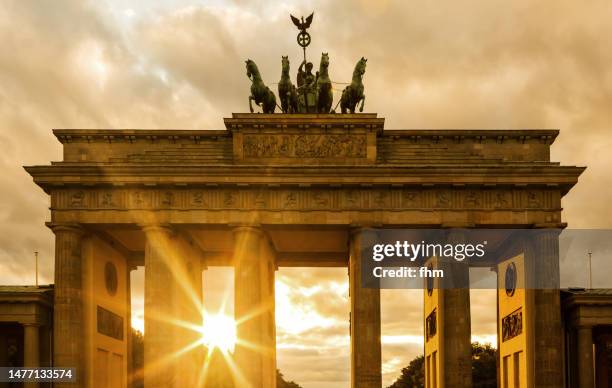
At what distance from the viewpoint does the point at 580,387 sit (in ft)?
140

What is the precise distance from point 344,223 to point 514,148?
468 inches

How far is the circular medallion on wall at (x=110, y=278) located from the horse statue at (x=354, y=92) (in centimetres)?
1833

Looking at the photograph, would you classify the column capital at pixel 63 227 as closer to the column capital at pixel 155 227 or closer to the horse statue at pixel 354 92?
the column capital at pixel 155 227

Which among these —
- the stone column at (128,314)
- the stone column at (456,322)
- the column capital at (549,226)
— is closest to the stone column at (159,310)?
the stone column at (128,314)

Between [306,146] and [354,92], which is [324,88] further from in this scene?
[306,146]

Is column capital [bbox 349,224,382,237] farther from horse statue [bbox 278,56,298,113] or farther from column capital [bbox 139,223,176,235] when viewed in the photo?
column capital [bbox 139,223,176,235]

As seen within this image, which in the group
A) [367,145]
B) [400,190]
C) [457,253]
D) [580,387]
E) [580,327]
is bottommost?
[580,387]

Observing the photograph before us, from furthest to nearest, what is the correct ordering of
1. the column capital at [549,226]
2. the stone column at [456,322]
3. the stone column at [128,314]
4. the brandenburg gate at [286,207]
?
the stone column at [128,314] → the column capital at [549,226] → the brandenburg gate at [286,207] → the stone column at [456,322]

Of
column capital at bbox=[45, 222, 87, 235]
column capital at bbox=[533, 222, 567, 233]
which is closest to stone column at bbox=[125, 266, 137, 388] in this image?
column capital at bbox=[45, 222, 87, 235]

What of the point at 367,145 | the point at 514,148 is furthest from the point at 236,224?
the point at 514,148

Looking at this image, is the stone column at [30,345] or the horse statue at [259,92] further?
the horse statue at [259,92]

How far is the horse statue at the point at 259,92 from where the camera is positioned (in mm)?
45812

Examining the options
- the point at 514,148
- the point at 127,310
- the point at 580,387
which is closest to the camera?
the point at 580,387

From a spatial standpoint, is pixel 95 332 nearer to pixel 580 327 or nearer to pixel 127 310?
pixel 127 310
